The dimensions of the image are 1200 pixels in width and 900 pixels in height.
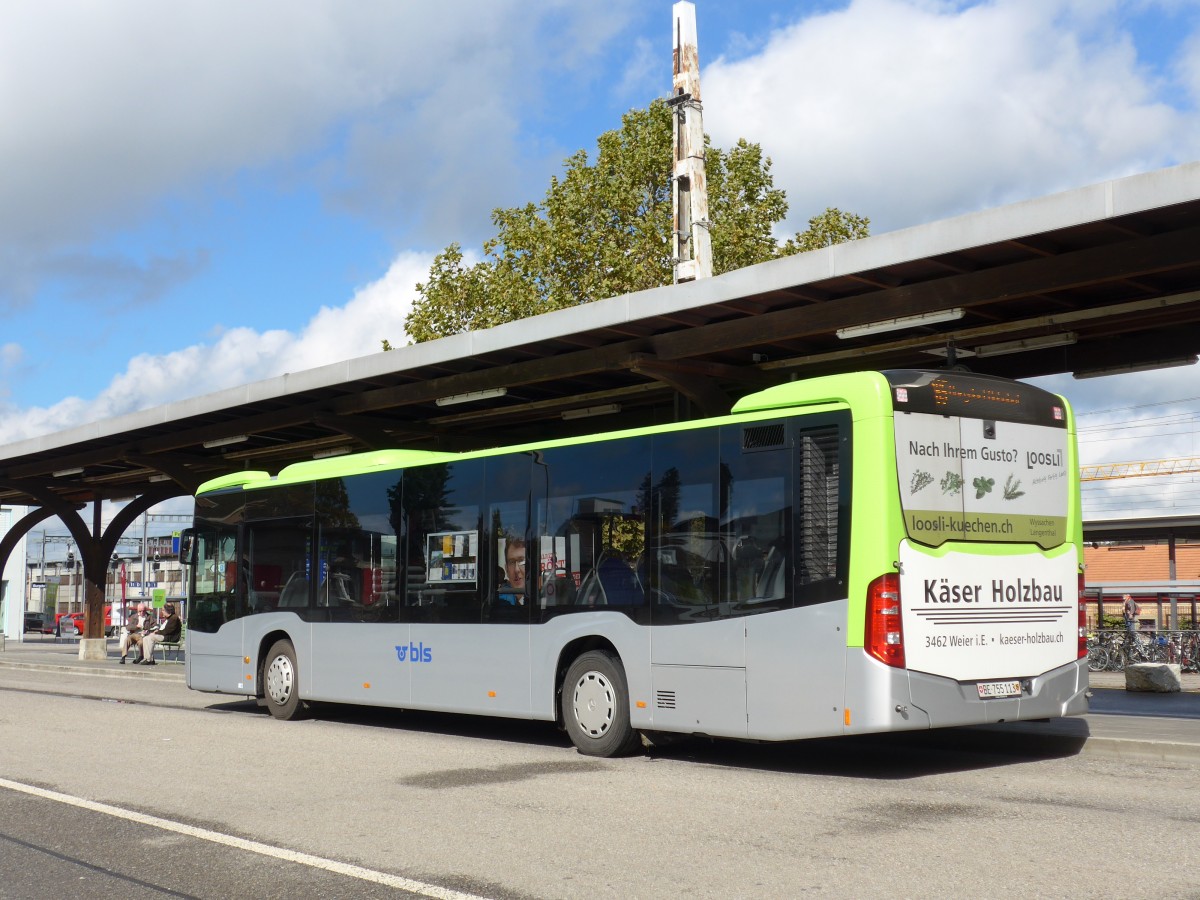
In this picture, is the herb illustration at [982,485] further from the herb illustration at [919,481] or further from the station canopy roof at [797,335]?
the station canopy roof at [797,335]

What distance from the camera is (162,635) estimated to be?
31766mm

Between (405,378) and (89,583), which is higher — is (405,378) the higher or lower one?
the higher one

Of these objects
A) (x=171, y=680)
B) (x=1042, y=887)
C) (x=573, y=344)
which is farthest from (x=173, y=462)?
(x=1042, y=887)

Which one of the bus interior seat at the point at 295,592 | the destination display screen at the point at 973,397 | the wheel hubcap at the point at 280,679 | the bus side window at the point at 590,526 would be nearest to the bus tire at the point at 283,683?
the wheel hubcap at the point at 280,679

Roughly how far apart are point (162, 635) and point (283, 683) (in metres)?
17.1

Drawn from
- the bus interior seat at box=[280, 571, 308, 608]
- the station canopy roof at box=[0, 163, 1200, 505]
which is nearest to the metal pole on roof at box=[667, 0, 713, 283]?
the station canopy roof at box=[0, 163, 1200, 505]

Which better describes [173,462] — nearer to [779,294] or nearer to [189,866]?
[779,294]

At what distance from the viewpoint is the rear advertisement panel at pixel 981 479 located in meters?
9.87

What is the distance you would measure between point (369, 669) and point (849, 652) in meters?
6.63

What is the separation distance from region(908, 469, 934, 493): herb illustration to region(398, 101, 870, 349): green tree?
29403 mm

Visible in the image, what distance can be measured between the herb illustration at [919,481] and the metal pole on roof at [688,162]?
40.7 feet

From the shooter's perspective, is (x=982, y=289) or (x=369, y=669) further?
(x=369, y=669)

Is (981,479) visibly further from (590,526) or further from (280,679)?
(280,679)

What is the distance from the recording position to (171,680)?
81.4 ft
